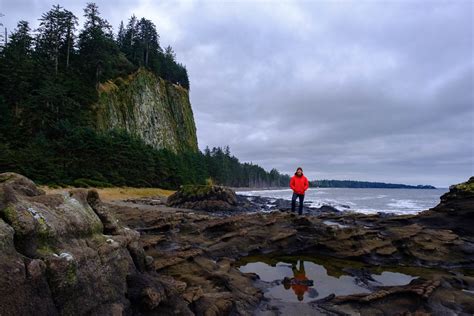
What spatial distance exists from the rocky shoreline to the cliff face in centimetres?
4522

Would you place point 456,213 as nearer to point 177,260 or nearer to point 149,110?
point 177,260

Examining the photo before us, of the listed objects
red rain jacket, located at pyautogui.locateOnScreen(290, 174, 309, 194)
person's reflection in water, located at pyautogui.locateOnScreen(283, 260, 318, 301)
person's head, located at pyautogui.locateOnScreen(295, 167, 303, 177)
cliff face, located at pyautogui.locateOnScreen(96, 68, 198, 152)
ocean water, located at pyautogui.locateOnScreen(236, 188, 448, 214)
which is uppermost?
cliff face, located at pyautogui.locateOnScreen(96, 68, 198, 152)

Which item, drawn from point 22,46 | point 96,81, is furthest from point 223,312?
point 22,46

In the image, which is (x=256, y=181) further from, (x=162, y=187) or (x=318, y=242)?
(x=318, y=242)

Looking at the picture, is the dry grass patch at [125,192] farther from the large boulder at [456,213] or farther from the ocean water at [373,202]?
the large boulder at [456,213]

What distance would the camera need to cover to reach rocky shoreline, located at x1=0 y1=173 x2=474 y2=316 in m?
3.74

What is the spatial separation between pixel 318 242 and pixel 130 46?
76.3m

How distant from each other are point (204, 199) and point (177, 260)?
2184 cm

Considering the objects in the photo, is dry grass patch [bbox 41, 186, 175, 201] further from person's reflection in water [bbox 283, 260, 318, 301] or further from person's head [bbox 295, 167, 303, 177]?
person's reflection in water [bbox 283, 260, 318, 301]

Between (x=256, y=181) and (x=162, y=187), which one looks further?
(x=256, y=181)

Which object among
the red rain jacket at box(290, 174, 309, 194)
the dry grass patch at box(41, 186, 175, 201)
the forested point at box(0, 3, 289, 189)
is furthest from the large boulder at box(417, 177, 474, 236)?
the forested point at box(0, 3, 289, 189)

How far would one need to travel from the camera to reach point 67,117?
43844mm

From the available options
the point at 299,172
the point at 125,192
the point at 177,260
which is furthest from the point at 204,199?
the point at 177,260

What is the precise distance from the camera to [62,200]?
5.11m
